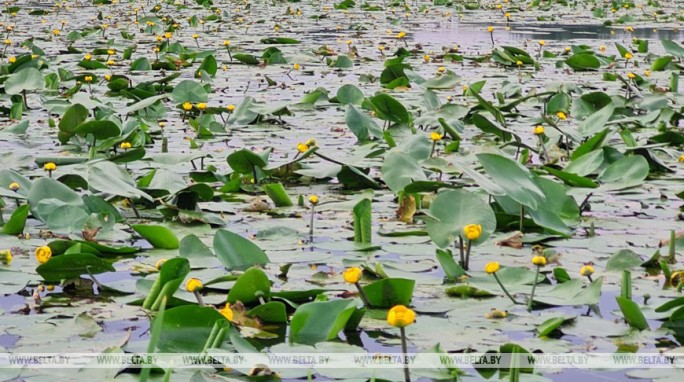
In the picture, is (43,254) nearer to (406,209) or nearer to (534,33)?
(406,209)

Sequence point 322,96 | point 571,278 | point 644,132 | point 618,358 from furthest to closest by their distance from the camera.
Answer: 1. point 322,96
2. point 644,132
3. point 571,278
4. point 618,358

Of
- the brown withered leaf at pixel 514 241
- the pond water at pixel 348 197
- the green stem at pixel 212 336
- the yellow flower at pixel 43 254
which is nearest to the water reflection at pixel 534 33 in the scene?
the pond water at pixel 348 197

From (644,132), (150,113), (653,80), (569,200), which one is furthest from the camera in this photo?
(653,80)

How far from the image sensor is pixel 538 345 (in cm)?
223

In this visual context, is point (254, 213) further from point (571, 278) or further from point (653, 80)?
point (653, 80)

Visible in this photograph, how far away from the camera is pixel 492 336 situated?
2.27 m

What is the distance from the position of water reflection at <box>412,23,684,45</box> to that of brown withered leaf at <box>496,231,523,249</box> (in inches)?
261

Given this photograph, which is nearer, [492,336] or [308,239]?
[492,336]

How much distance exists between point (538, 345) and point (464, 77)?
496 centimetres

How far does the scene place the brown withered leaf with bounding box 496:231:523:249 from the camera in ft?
9.91

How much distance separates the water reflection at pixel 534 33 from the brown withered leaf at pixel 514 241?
261 inches

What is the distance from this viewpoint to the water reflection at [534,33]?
988 centimetres

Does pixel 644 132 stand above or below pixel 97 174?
below

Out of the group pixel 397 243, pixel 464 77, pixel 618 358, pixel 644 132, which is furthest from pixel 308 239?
pixel 464 77
